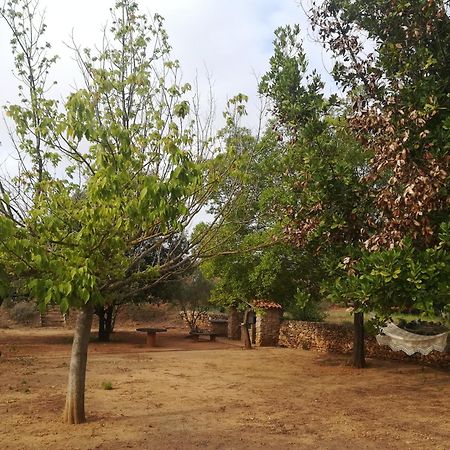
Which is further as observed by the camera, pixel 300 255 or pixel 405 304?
pixel 300 255

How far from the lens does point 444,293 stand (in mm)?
5512

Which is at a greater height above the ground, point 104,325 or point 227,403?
point 104,325

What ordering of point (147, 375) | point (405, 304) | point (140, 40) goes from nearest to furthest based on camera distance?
1. point (405, 304)
2. point (140, 40)
3. point (147, 375)

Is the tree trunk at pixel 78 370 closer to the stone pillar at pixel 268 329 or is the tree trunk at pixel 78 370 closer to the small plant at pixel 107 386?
the small plant at pixel 107 386

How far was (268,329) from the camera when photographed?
20328 millimetres

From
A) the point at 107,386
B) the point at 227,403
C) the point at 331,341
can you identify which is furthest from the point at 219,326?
the point at 227,403

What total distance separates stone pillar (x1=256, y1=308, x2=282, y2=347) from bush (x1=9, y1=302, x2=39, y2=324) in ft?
51.9

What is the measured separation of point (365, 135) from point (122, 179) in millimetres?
3516

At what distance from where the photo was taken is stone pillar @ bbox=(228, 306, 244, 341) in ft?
79.1

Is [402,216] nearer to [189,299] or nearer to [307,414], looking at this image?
[307,414]

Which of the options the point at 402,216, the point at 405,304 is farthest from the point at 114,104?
the point at 405,304

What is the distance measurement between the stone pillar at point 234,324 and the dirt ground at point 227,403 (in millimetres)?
7362

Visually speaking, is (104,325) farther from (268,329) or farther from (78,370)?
(78,370)

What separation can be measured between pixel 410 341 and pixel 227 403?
15.9 ft
